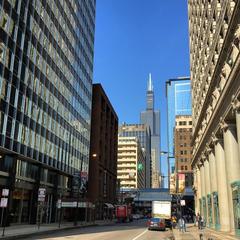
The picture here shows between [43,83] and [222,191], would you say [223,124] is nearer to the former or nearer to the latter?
[222,191]

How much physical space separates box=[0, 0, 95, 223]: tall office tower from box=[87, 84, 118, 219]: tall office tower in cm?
1056

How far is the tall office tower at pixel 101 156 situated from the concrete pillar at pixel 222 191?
39.6m

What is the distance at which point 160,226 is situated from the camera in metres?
46.7

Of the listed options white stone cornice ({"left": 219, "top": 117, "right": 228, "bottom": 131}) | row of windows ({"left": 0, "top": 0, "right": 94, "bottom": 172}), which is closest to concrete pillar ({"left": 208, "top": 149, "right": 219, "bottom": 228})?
white stone cornice ({"left": 219, "top": 117, "right": 228, "bottom": 131})

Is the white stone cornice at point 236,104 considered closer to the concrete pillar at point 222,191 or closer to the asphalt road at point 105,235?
the asphalt road at point 105,235

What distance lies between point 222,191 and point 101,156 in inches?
2219

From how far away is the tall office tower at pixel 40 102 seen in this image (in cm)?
4184

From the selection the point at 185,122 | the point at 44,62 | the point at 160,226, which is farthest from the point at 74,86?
the point at 185,122

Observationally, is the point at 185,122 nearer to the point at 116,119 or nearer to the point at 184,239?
the point at 116,119

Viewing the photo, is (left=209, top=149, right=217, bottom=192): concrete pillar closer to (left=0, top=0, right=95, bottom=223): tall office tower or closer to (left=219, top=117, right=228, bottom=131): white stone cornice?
(left=219, top=117, right=228, bottom=131): white stone cornice

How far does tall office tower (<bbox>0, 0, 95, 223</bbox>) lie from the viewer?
4184 centimetres

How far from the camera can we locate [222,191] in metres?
38.3

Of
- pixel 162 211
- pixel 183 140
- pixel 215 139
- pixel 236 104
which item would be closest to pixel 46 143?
pixel 162 211

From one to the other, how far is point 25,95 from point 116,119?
7312 centimetres
